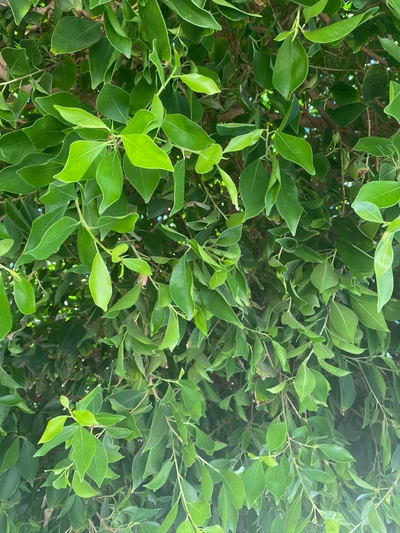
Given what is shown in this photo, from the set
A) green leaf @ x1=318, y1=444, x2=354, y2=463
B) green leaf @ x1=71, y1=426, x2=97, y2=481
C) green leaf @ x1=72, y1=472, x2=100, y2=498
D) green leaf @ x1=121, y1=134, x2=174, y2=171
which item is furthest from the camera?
green leaf @ x1=318, y1=444, x2=354, y2=463

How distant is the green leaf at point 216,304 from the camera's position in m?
0.47

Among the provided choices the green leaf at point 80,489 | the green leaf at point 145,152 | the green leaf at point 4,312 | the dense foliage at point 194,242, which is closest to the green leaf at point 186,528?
the dense foliage at point 194,242

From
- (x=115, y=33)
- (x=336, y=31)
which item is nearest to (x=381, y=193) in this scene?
(x=336, y=31)

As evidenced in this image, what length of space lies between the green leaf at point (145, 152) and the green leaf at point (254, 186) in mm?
172

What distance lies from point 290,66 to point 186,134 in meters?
0.10

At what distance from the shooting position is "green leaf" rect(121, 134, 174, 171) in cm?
27

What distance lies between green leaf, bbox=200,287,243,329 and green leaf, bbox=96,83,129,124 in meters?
0.20

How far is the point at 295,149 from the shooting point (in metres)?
0.37

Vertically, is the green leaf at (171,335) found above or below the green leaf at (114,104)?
below

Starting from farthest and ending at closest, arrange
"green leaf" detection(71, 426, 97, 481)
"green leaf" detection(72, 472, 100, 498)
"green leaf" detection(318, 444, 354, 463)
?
1. "green leaf" detection(318, 444, 354, 463)
2. "green leaf" detection(72, 472, 100, 498)
3. "green leaf" detection(71, 426, 97, 481)

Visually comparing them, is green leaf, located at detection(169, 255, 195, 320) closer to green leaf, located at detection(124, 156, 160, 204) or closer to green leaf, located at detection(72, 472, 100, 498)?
green leaf, located at detection(124, 156, 160, 204)

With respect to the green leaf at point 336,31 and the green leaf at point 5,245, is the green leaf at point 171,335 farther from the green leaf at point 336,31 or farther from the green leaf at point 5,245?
the green leaf at point 336,31

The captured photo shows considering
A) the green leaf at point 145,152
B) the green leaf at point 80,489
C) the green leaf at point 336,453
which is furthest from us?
the green leaf at point 336,453

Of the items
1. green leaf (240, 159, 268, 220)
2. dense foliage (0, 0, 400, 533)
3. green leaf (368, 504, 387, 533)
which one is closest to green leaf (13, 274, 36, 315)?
dense foliage (0, 0, 400, 533)
